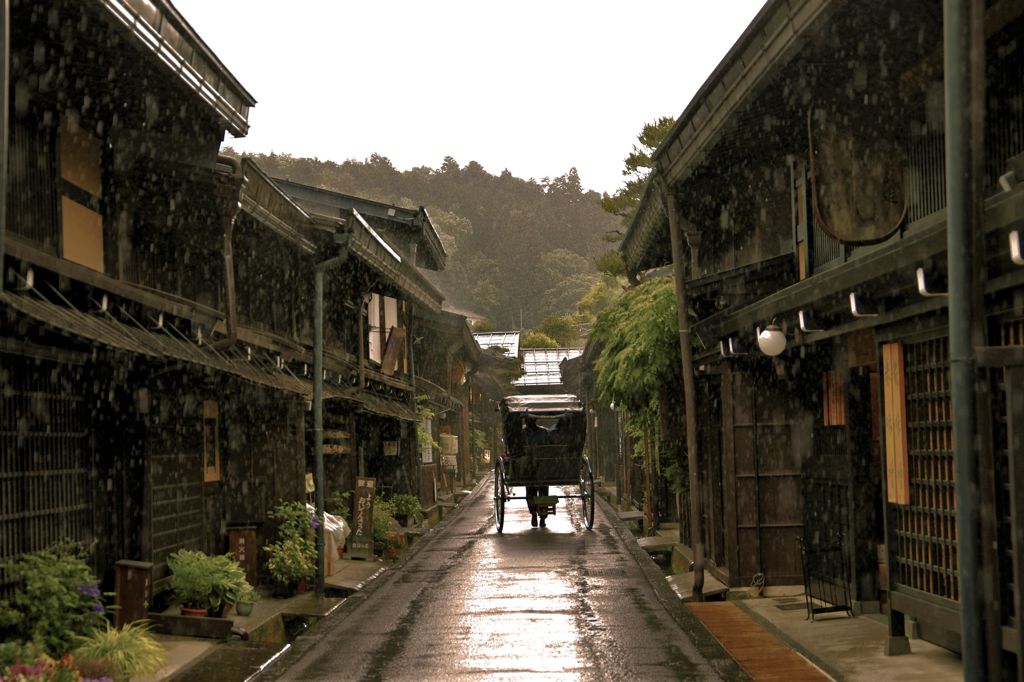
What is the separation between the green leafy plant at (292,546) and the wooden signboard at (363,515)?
4.15 m

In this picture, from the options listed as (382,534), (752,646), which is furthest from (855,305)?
(382,534)

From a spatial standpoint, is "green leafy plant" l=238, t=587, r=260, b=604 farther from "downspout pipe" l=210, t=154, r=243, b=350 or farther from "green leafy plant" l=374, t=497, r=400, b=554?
"green leafy plant" l=374, t=497, r=400, b=554

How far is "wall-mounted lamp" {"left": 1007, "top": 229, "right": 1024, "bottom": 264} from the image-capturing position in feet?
21.8

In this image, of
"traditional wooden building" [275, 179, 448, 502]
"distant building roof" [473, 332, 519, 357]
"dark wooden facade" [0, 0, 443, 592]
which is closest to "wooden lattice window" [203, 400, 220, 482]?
"dark wooden facade" [0, 0, 443, 592]

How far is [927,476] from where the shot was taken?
30.6 ft

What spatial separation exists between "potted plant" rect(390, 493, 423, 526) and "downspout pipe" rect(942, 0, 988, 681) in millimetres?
22871

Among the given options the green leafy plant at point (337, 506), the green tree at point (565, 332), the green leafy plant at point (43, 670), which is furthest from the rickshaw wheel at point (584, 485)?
the green tree at point (565, 332)

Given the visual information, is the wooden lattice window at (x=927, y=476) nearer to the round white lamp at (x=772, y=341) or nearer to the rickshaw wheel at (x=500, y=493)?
the round white lamp at (x=772, y=341)

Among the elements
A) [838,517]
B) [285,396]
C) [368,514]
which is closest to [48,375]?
[285,396]

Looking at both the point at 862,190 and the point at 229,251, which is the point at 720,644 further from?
the point at 229,251

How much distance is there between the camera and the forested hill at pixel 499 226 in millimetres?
104188

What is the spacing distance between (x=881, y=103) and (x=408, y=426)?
21984 millimetres

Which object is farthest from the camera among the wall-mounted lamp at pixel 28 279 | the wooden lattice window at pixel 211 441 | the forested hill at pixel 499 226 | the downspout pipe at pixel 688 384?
the forested hill at pixel 499 226

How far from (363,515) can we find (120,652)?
1261 centimetres
